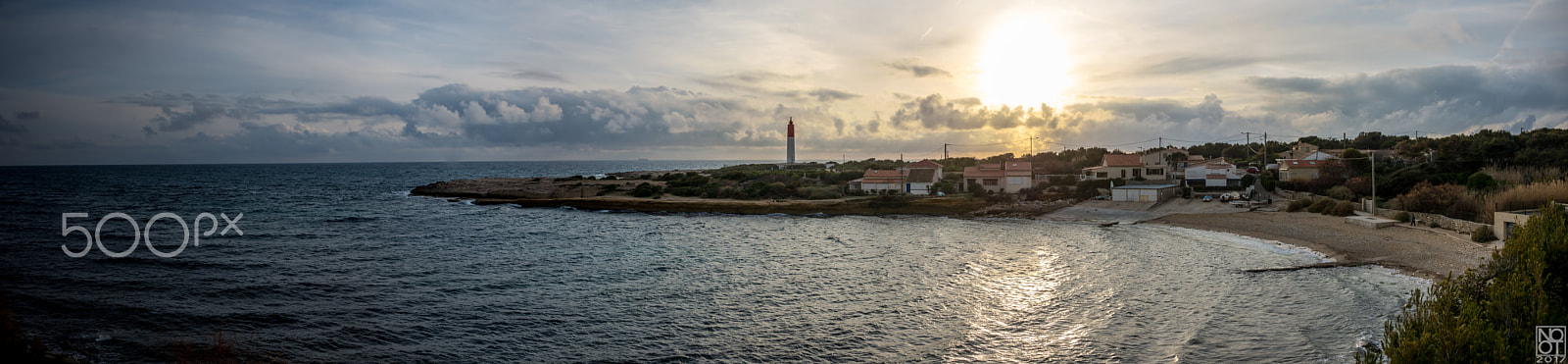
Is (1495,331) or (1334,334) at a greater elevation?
(1495,331)

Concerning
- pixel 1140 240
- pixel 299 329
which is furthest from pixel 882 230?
pixel 299 329

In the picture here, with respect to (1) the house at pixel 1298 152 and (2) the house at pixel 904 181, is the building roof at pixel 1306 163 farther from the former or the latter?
(2) the house at pixel 904 181

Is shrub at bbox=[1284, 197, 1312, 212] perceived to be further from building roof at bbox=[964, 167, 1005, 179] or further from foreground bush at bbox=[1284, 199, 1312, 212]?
building roof at bbox=[964, 167, 1005, 179]

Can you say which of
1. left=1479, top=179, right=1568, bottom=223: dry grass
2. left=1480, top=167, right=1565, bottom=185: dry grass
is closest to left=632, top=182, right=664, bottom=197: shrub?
left=1479, top=179, right=1568, bottom=223: dry grass

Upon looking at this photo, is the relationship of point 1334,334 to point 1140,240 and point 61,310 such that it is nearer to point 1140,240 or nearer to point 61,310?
point 1140,240

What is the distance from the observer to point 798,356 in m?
12.8

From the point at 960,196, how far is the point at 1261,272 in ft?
99.3

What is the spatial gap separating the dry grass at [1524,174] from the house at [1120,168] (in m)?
20.4

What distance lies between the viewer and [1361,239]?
84.1ft

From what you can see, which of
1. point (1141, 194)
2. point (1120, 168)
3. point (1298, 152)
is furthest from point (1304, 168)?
point (1298, 152)

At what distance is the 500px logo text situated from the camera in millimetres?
24891

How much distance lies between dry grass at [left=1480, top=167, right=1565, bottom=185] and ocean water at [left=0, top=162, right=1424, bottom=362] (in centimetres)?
2044

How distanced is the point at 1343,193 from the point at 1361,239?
57.5 ft

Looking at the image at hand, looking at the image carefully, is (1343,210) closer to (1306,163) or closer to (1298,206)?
(1298,206)
